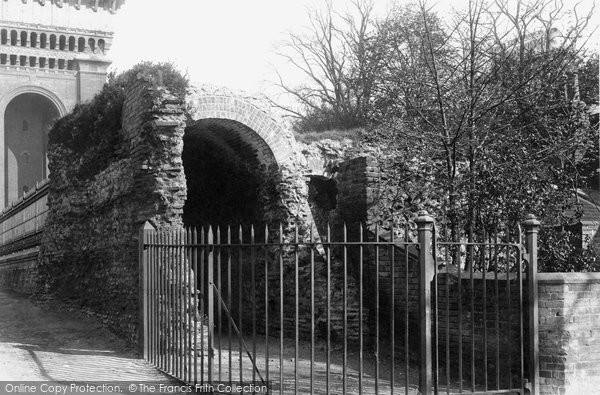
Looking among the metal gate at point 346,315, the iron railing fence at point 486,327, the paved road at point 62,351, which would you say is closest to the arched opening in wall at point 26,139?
the paved road at point 62,351

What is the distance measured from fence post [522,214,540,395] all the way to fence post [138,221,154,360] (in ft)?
15.1

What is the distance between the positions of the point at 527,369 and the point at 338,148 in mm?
6812

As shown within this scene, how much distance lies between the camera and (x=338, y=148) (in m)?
13.0

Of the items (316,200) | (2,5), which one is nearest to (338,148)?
(316,200)

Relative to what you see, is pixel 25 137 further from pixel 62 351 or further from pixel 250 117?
pixel 62 351

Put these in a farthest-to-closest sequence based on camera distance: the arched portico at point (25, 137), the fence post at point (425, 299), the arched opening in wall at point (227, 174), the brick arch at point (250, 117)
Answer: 1. the arched portico at point (25, 137)
2. the arched opening in wall at point (227, 174)
3. the brick arch at point (250, 117)
4. the fence post at point (425, 299)

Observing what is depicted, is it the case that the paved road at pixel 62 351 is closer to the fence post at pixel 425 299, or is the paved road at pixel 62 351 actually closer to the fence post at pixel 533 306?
the fence post at pixel 425 299

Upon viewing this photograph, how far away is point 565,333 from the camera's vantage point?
6.76m

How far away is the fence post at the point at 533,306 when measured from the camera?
6477 millimetres

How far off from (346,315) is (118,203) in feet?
17.6

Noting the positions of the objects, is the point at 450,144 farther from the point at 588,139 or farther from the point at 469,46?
the point at 588,139

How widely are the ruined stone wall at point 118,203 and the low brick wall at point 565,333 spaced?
5.02 m

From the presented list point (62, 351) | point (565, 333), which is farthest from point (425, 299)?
point (62, 351)

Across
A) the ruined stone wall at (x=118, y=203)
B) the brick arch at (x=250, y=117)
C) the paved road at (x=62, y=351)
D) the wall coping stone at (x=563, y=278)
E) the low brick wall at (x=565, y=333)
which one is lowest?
the paved road at (x=62, y=351)
